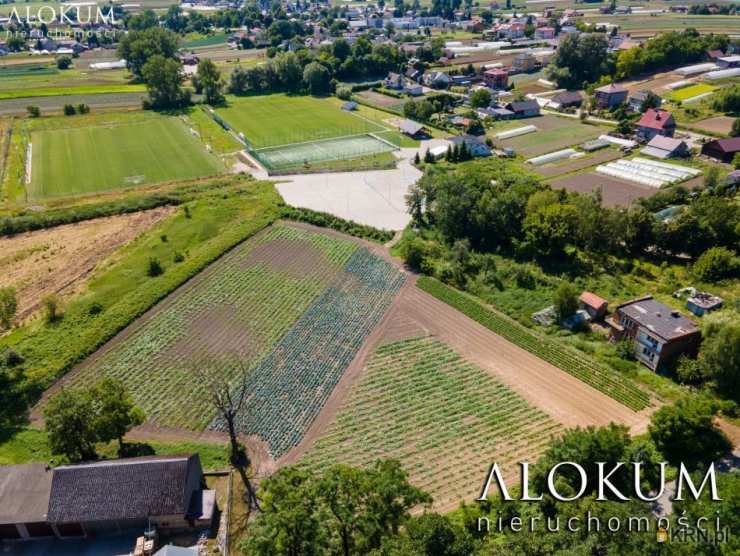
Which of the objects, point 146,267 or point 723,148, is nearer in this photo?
point 146,267

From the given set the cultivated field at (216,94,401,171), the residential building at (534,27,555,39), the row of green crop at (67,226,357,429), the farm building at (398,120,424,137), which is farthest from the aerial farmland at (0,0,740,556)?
the residential building at (534,27,555,39)

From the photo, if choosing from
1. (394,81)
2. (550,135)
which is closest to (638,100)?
(550,135)

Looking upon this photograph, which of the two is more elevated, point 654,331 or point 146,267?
point 654,331

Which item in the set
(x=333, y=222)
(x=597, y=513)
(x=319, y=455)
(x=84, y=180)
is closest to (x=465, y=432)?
(x=319, y=455)

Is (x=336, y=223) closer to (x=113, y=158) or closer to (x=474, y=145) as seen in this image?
(x=474, y=145)

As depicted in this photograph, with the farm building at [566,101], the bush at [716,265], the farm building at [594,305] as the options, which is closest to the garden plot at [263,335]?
the farm building at [594,305]

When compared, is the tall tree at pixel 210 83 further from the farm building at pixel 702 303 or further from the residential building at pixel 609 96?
the farm building at pixel 702 303

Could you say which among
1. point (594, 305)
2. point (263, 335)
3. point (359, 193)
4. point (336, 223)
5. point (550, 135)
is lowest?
point (263, 335)
